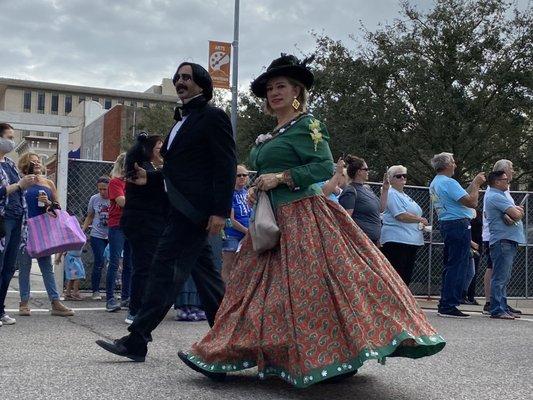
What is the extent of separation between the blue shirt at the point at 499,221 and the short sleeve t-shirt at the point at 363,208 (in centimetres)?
150

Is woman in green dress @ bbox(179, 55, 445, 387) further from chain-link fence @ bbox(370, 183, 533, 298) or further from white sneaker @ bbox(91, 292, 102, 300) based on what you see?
chain-link fence @ bbox(370, 183, 533, 298)

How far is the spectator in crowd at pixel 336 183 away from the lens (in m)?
6.53

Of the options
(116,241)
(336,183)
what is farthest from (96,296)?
(336,183)

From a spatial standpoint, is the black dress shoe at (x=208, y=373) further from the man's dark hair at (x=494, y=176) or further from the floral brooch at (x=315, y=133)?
the man's dark hair at (x=494, y=176)

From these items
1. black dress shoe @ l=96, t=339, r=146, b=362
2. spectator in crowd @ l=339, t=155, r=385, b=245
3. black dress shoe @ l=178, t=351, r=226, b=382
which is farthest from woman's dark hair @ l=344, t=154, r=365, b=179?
black dress shoe @ l=178, t=351, r=226, b=382

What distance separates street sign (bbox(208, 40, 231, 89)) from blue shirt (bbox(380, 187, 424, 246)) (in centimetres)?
965

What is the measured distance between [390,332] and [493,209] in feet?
19.1

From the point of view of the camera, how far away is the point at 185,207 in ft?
15.5

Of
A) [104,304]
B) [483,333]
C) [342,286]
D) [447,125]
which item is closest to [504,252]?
[483,333]

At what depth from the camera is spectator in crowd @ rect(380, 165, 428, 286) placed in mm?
9203

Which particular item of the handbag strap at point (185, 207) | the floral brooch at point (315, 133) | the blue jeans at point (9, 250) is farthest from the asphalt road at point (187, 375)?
the floral brooch at point (315, 133)

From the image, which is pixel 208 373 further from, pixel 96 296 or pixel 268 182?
pixel 96 296

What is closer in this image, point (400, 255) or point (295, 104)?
point (295, 104)

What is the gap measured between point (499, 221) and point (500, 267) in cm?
55
